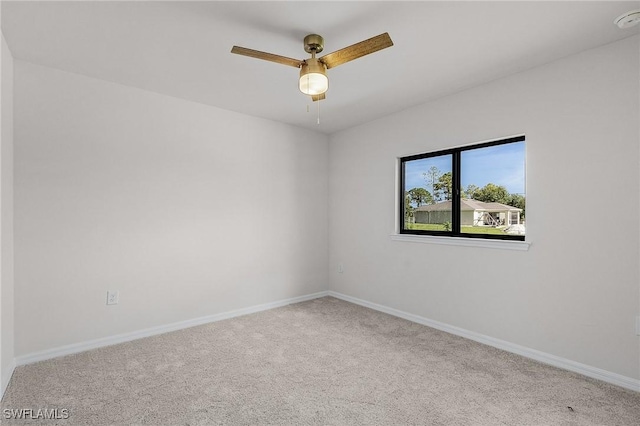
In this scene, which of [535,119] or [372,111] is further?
[372,111]

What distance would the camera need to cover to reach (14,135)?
2.58 metres

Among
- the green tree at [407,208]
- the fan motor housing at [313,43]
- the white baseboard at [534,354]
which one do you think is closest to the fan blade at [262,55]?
the fan motor housing at [313,43]

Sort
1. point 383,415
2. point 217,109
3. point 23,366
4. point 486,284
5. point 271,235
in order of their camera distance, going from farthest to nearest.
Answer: point 271,235, point 217,109, point 486,284, point 23,366, point 383,415

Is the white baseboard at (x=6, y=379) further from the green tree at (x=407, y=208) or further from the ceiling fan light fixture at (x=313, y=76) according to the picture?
the green tree at (x=407, y=208)

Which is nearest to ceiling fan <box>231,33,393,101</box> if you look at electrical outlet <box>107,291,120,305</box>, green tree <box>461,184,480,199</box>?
green tree <box>461,184,480,199</box>

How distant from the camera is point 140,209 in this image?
3189 mm

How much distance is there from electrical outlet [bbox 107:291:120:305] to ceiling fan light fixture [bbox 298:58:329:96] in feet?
8.32

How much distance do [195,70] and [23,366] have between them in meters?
2.71

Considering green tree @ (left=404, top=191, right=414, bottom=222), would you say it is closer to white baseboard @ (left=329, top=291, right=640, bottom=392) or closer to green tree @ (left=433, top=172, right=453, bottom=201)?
green tree @ (left=433, top=172, right=453, bottom=201)

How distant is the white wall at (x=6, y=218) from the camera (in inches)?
88.7

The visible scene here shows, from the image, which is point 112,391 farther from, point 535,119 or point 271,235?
point 535,119

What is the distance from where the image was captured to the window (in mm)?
2951

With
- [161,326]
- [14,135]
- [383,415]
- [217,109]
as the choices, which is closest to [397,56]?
[217,109]

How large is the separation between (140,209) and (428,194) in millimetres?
3025
